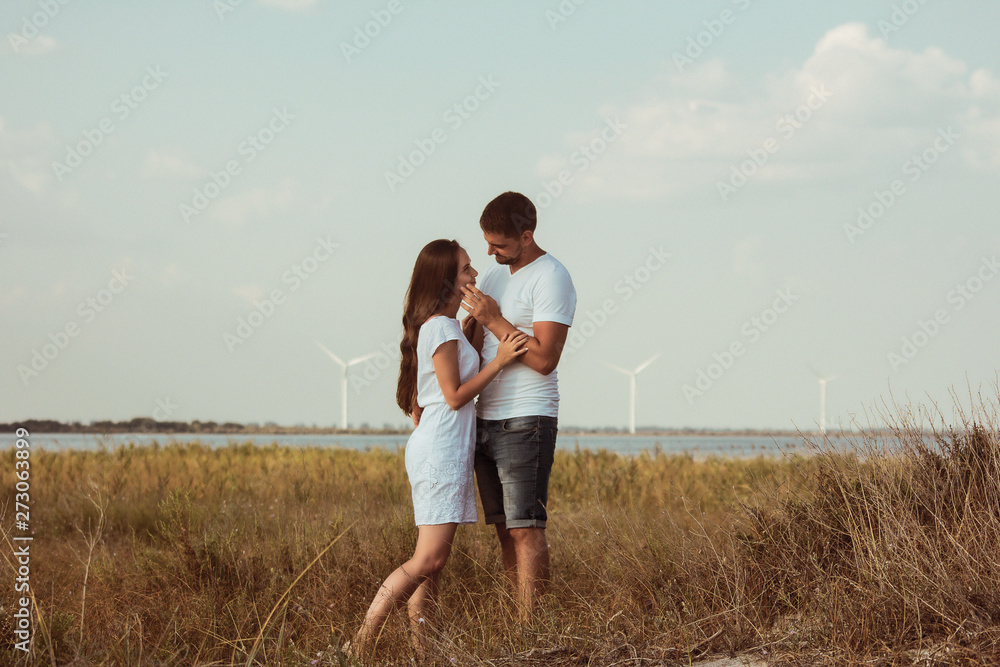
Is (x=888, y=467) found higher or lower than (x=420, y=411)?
lower

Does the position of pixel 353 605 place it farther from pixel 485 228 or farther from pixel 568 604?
pixel 485 228

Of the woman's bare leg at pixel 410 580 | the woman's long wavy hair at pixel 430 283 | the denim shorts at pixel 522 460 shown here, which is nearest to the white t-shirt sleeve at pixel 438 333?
the woman's long wavy hair at pixel 430 283

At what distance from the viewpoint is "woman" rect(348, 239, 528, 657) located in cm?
395

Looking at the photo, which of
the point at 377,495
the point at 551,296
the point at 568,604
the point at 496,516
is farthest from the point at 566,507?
the point at 551,296

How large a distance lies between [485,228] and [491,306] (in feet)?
1.47

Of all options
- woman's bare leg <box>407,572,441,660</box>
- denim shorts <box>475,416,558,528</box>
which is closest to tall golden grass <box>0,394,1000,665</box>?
woman's bare leg <box>407,572,441,660</box>

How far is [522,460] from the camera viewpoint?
4.16 metres

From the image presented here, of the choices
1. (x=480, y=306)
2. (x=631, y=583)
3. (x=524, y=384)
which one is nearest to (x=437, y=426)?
(x=524, y=384)

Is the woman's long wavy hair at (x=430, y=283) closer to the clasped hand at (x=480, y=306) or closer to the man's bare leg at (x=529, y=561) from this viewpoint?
the clasped hand at (x=480, y=306)

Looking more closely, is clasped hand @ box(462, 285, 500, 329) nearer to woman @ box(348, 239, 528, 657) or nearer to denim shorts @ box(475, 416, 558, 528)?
woman @ box(348, 239, 528, 657)

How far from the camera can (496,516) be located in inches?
173

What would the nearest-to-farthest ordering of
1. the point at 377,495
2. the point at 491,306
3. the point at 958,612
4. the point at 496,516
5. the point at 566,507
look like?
the point at 958,612, the point at 491,306, the point at 496,516, the point at 566,507, the point at 377,495

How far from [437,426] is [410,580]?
0.72 meters

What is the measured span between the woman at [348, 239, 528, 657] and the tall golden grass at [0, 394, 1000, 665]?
0.21 metres
